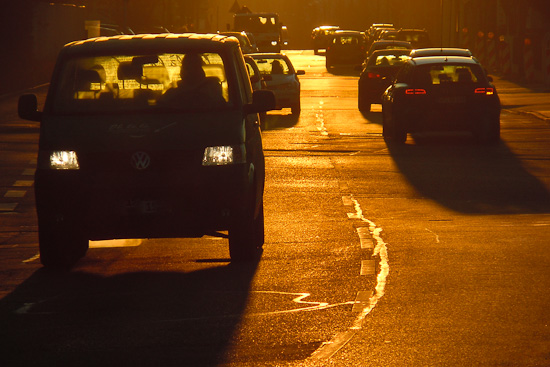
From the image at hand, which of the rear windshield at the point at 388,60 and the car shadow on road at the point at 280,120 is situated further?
the rear windshield at the point at 388,60

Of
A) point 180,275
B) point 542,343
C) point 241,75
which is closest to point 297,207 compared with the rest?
point 241,75

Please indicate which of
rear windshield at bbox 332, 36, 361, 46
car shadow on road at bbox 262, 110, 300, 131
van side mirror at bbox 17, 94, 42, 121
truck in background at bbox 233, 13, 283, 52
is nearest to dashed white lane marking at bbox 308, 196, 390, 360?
van side mirror at bbox 17, 94, 42, 121

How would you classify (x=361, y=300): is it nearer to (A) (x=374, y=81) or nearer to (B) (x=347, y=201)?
(B) (x=347, y=201)

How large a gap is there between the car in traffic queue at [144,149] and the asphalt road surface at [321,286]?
0.43 m

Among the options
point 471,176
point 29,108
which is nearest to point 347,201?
point 471,176

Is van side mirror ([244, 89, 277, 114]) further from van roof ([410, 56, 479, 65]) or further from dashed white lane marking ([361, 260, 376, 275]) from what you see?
van roof ([410, 56, 479, 65])

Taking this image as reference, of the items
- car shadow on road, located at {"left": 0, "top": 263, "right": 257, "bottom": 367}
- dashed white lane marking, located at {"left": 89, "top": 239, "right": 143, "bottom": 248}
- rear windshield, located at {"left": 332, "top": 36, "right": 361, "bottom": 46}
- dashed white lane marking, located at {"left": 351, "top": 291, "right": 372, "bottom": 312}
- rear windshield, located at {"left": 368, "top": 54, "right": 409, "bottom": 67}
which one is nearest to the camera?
car shadow on road, located at {"left": 0, "top": 263, "right": 257, "bottom": 367}

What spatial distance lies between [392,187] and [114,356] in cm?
936

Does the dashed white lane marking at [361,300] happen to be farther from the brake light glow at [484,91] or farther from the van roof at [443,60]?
the van roof at [443,60]

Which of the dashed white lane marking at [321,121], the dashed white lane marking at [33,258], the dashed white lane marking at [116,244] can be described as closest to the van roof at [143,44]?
the dashed white lane marking at [33,258]

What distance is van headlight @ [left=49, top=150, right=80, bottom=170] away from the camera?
32.7ft

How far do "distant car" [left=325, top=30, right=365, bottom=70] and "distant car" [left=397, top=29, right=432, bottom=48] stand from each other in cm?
1003

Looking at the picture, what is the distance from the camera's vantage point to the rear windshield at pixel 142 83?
34.2 feet

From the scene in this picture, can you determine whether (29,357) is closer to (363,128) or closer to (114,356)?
(114,356)
